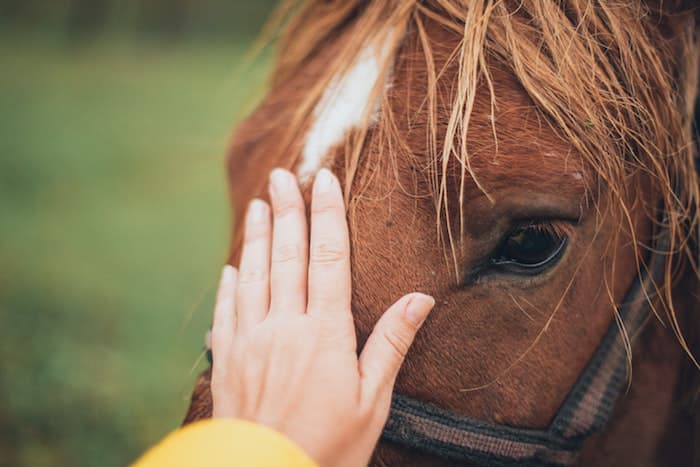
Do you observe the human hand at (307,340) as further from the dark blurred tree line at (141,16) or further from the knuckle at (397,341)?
the dark blurred tree line at (141,16)

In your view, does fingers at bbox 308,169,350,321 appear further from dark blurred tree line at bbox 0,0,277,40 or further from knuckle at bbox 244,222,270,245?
dark blurred tree line at bbox 0,0,277,40

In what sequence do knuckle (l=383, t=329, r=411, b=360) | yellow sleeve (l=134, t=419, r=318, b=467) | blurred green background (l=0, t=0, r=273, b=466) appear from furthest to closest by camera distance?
blurred green background (l=0, t=0, r=273, b=466)
knuckle (l=383, t=329, r=411, b=360)
yellow sleeve (l=134, t=419, r=318, b=467)

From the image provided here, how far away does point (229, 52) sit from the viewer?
13750 mm

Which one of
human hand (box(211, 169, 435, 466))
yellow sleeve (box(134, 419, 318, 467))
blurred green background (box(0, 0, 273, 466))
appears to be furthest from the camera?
blurred green background (box(0, 0, 273, 466))

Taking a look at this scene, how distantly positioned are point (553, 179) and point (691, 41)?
22.5 inches

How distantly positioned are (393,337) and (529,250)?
13.1 inches

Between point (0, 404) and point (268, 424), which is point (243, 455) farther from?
point (0, 404)

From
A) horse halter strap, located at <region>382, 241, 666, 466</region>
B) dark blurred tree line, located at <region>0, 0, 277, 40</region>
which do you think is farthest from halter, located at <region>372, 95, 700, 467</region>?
dark blurred tree line, located at <region>0, 0, 277, 40</region>

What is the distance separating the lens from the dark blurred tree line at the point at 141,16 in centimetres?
1265

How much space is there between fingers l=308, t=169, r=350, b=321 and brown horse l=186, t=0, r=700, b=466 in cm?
4

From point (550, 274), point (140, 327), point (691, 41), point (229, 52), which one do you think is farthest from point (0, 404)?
point (229, 52)

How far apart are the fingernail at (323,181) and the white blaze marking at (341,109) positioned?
63 mm

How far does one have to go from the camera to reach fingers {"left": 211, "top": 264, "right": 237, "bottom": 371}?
1092 mm

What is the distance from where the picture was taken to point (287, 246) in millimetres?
1121
